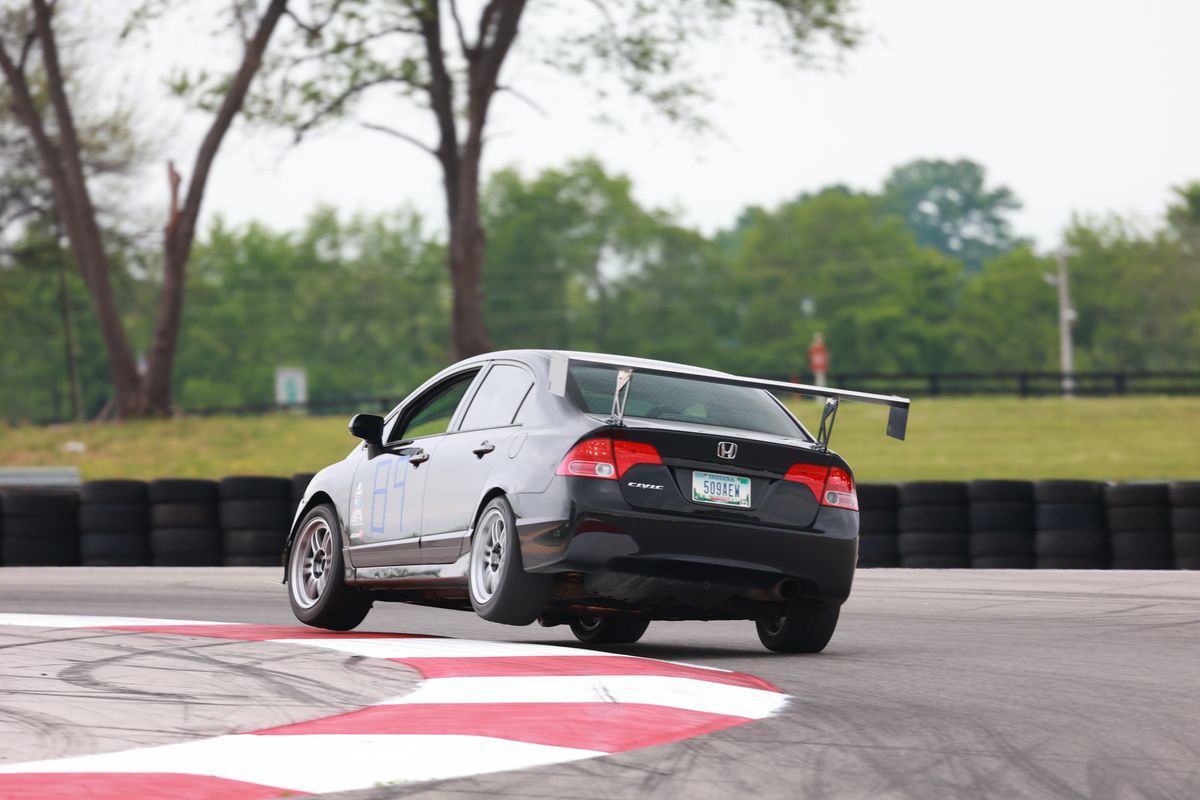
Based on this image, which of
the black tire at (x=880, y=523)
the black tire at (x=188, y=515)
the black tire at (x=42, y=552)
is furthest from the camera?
the black tire at (x=42, y=552)

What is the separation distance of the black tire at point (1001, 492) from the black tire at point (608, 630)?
6.16m

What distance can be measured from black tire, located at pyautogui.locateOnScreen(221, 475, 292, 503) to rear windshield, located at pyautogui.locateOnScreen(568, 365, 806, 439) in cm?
805

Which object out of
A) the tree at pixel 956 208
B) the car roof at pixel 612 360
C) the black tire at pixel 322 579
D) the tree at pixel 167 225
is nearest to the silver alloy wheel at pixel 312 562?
the black tire at pixel 322 579

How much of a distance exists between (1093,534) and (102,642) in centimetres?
904

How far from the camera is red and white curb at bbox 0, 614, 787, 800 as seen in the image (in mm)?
4777

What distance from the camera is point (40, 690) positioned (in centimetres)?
655

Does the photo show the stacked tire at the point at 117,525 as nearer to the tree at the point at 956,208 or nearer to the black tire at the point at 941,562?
the black tire at the point at 941,562

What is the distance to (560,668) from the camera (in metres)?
7.30

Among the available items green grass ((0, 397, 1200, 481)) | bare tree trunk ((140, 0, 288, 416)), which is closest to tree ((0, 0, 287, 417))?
bare tree trunk ((140, 0, 288, 416))

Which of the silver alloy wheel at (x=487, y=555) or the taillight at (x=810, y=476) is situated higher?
the taillight at (x=810, y=476)

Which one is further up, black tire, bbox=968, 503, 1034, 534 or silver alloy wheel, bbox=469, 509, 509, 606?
silver alloy wheel, bbox=469, 509, 509, 606

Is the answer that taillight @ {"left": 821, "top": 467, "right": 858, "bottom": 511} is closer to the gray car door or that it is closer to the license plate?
the license plate

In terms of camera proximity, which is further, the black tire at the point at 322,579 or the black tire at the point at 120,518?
the black tire at the point at 120,518

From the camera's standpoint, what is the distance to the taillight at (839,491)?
28.0 feet
